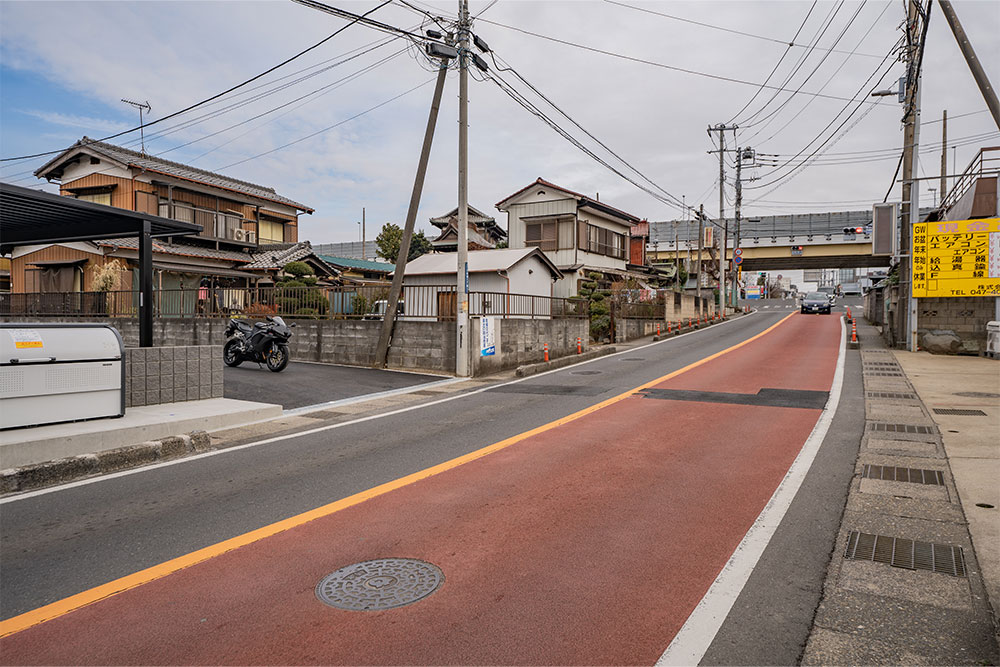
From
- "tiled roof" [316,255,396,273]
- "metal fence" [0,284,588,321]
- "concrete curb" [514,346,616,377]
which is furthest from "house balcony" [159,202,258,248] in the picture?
"concrete curb" [514,346,616,377]

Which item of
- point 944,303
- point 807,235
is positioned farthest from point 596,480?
point 807,235

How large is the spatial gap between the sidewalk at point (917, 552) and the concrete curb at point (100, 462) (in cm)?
667

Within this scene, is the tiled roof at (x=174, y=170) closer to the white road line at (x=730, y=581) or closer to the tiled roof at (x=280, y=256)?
the tiled roof at (x=280, y=256)

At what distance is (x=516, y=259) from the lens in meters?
26.0

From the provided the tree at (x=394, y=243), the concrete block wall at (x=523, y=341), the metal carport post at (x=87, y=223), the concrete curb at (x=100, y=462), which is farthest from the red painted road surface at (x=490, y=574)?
the tree at (x=394, y=243)

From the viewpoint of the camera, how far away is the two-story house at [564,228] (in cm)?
3384

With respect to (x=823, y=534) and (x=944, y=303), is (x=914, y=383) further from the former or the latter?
(x=823, y=534)

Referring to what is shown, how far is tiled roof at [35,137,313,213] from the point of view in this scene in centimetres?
2680

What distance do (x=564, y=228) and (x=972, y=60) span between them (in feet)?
88.5

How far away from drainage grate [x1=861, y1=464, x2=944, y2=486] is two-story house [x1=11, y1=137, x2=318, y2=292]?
2554 centimetres

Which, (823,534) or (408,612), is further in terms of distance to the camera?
(823,534)

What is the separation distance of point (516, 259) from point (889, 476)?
2092 cm

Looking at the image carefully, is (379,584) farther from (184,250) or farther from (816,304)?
(816,304)

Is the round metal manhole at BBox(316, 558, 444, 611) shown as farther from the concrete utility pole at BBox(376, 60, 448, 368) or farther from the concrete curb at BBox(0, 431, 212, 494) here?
the concrete utility pole at BBox(376, 60, 448, 368)
